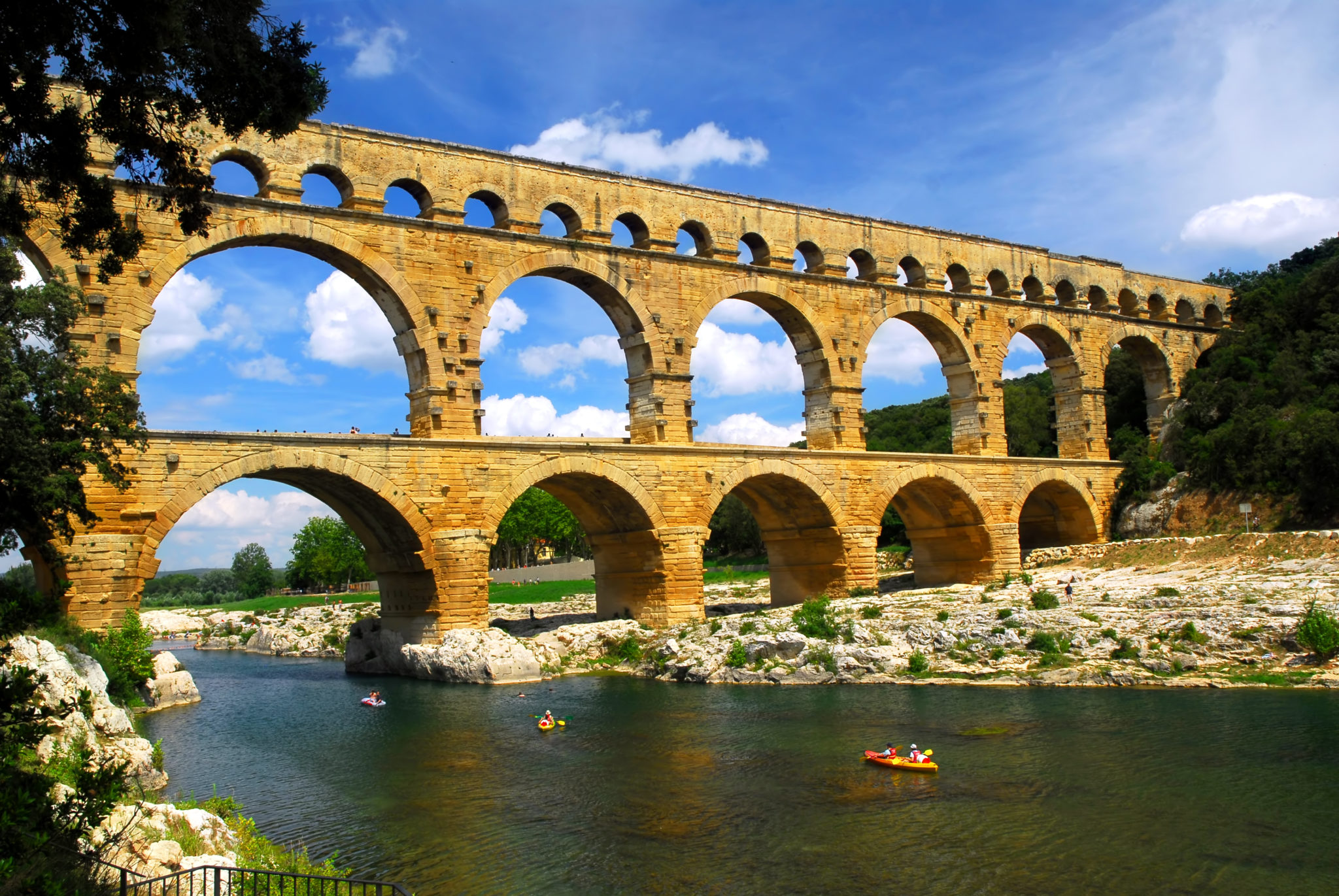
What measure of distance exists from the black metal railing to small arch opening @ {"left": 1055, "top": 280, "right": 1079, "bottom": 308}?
31.7 meters

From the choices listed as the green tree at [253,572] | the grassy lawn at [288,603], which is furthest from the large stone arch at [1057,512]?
the green tree at [253,572]

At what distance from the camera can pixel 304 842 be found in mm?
10742

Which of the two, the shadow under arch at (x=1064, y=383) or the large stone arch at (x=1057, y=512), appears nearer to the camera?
the large stone arch at (x=1057, y=512)

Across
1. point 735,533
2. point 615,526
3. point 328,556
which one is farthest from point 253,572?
point 615,526

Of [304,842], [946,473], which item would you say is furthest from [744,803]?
[946,473]

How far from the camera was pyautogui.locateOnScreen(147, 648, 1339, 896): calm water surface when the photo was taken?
952 centimetres

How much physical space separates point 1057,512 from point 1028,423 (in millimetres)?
16631

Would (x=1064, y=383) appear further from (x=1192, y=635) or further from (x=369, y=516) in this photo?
(x=369, y=516)

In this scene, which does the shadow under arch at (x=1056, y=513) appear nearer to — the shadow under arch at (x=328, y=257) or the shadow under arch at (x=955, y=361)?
the shadow under arch at (x=955, y=361)

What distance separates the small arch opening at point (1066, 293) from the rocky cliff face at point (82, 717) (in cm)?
3050

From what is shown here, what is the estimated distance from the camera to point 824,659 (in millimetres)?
21391

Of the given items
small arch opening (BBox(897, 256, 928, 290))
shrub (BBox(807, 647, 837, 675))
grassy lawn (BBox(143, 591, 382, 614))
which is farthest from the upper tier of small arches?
grassy lawn (BBox(143, 591, 382, 614))

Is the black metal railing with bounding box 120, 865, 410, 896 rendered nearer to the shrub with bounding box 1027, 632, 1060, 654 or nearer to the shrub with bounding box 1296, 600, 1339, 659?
the shrub with bounding box 1027, 632, 1060, 654

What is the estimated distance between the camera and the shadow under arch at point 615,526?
23.4 metres
